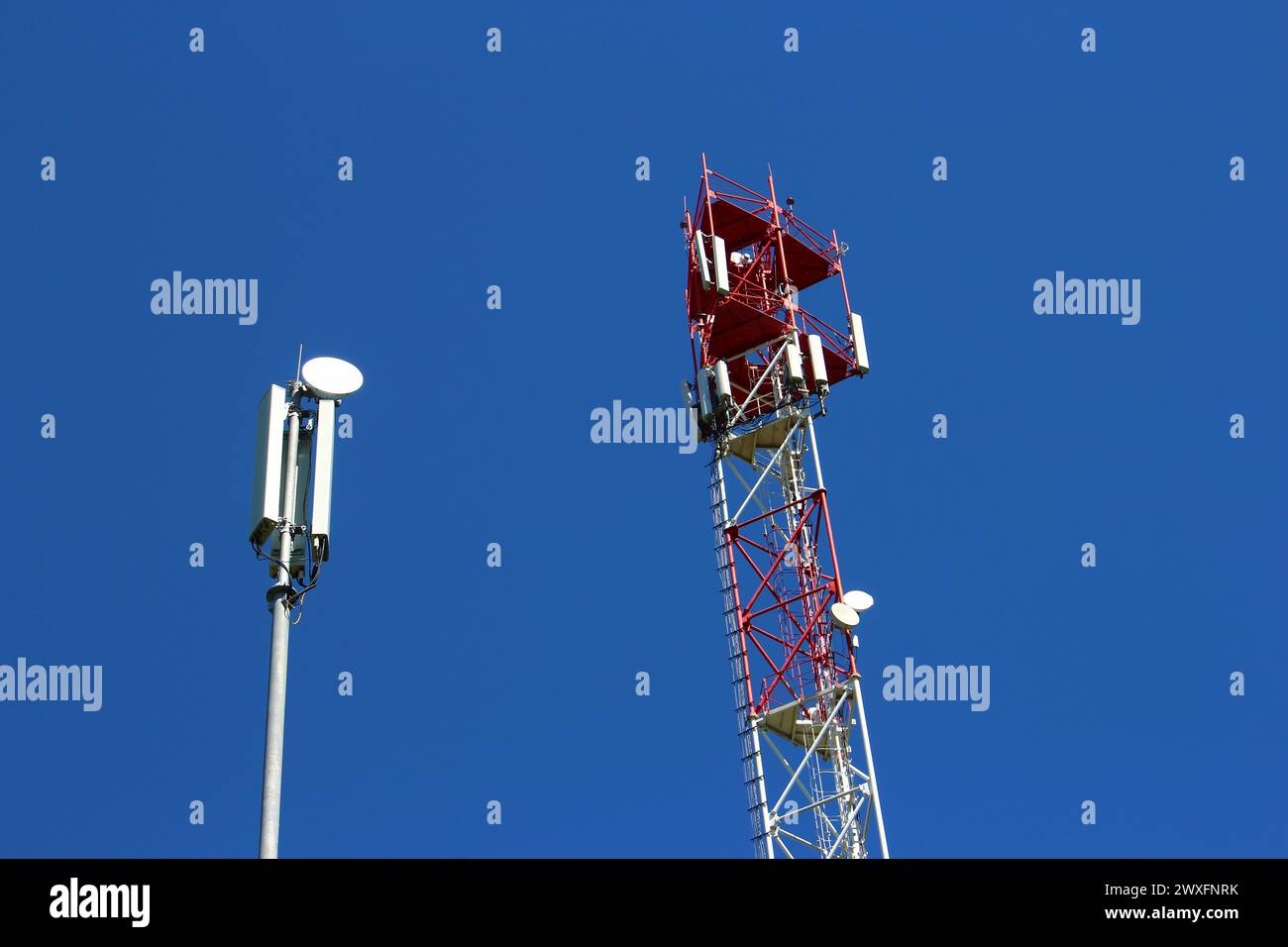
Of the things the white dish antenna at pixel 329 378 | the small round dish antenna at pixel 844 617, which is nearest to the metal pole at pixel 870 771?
the small round dish antenna at pixel 844 617

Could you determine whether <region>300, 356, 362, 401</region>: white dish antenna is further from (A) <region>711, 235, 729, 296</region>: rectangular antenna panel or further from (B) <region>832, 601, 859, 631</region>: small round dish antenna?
(A) <region>711, 235, 729, 296</region>: rectangular antenna panel

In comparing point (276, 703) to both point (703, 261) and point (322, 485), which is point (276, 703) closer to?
point (322, 485)

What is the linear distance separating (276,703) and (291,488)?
111 inches

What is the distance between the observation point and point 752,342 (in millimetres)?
55781

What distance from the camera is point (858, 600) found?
2005 inches

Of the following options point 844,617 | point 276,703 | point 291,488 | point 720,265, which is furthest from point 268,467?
point 720,265

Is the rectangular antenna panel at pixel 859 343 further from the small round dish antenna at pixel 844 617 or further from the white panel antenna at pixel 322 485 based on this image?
the white panel antenna at pixel 322 485

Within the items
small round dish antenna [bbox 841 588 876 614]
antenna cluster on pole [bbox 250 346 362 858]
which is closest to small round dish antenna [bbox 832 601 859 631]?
small round dish antenna [bbox 841 588 876 614]

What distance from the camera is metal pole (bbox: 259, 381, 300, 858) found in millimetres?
15508

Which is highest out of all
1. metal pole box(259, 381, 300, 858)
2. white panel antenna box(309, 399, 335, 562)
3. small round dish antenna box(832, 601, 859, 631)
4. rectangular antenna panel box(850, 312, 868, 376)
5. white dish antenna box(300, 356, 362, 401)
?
rectangular antenna panel box(850, 312, 868, 376)

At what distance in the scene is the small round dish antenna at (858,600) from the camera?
5081cm

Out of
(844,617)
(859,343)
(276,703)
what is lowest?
(276,703)
